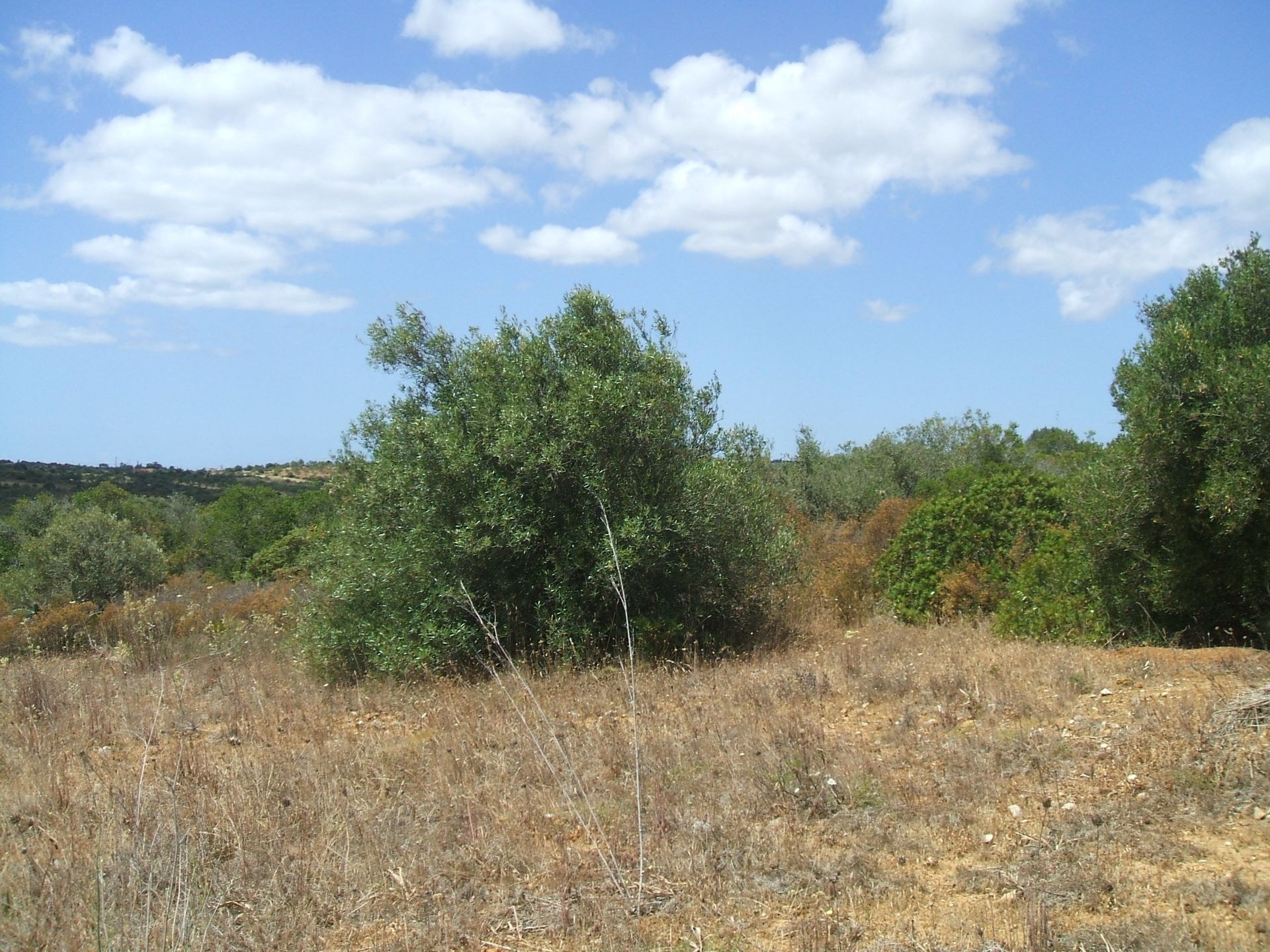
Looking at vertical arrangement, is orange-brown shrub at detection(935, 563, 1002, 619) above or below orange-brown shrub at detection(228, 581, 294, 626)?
above

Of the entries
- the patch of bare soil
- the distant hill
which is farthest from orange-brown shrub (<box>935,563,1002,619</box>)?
the distant hill

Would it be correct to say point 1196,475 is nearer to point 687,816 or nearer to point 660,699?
point 660,699

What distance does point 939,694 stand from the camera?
7.72 m

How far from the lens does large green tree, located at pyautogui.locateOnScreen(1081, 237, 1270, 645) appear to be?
8.69 metres

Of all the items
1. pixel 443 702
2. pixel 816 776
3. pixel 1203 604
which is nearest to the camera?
pixel 816 776

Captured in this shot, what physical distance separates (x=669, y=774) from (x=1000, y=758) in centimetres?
220

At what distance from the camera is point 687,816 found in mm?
5559

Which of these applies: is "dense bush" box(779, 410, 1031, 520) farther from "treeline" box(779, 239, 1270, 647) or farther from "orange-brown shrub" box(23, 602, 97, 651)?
"orange-brown shrub" box(23, 602, 97, 651)

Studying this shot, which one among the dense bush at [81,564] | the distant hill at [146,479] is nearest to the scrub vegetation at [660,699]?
the dense bush at [81,564]

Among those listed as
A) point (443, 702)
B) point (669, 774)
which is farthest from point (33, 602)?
point (669, 774)

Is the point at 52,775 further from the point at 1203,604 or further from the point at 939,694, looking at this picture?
the point at 1203,604

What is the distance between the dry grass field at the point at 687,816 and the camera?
434cm

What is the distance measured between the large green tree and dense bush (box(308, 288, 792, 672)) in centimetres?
369

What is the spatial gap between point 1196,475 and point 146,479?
69340 millimetres
